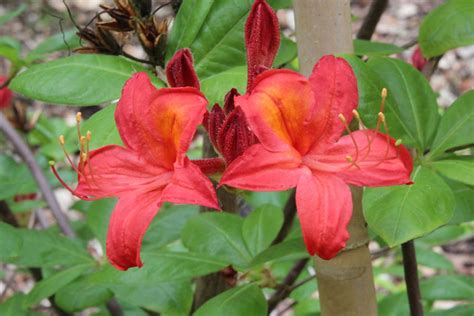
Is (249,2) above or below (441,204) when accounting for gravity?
above

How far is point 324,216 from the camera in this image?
74 centimetres

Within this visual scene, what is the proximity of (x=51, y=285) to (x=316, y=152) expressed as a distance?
0.68 m

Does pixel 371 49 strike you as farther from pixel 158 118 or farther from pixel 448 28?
pixel 158 118

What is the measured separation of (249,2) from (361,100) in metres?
0.23

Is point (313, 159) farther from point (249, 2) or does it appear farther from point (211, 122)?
point (249, 2)

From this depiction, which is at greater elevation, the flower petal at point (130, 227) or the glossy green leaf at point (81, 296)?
the flower petal at point (130, 227)

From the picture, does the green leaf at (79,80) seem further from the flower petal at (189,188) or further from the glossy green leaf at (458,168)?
the glossy green leaf at (458,168)

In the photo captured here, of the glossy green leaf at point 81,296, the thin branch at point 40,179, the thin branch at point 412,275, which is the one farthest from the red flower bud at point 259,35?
the thin branch at point 40,179

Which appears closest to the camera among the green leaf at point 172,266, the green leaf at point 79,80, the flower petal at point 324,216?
the flower petal at point 324,216

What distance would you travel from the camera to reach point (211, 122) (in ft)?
2.84

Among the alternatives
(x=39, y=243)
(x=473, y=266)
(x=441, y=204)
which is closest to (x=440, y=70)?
(x=473, y=266)

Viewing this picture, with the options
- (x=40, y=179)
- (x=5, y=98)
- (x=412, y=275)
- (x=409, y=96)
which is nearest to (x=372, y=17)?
(x=409, y=96)

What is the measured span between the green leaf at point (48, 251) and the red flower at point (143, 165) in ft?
1.77

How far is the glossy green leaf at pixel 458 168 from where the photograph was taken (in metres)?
0.92
